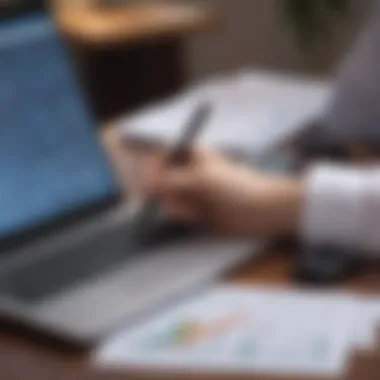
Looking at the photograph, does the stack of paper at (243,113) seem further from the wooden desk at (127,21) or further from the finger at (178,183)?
the wooden desk at (127,21)

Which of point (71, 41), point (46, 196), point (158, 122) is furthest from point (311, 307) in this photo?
point (71, 41)

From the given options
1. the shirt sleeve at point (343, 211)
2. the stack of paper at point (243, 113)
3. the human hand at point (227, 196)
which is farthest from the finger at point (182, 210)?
the stack of paper at point (243, 113)

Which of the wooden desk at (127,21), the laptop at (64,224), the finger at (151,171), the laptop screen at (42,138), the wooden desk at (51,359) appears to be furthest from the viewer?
the wooden desk at (127,21)

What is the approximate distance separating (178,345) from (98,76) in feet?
7.58

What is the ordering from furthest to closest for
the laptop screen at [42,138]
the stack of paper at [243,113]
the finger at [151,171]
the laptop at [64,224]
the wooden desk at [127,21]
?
the wooden desk at [127,21], the stack of paper at [243,113], the finger at [151,171], the laptop screen at [42,138], the laptop at [64,224]

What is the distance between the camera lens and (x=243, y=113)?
162 cm

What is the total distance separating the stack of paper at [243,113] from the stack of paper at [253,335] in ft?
1.58

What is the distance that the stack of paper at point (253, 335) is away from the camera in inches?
33.9

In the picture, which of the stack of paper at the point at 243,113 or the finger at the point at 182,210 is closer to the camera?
the finger at the point at 182,210

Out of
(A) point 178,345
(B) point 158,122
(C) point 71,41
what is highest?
(C) point 71,41

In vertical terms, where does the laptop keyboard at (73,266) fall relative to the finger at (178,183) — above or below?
below

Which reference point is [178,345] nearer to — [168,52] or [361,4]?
[361,4]

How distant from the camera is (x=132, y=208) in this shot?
47.3 inches

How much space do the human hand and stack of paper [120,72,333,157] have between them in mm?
231
